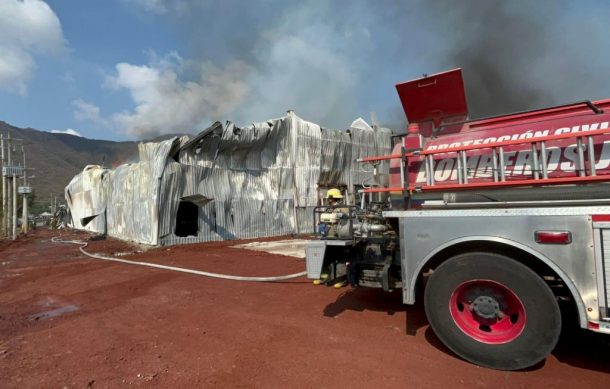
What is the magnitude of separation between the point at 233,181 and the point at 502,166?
1441 cm

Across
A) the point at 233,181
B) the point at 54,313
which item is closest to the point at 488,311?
the point at 54,313

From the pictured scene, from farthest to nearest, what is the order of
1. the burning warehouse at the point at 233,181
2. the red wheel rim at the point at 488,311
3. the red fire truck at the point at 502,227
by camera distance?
the burning warehouse at the point at 233,181 → the red wheel rim at the point at 488,311 → the red fire truck at the point at 502,227

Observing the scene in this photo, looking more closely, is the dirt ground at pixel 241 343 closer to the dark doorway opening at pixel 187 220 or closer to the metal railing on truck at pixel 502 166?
the metal railing on truck at pixel 502 166

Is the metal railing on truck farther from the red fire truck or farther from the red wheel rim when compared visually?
the red wheel rim

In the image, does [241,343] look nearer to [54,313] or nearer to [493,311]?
[493,311]

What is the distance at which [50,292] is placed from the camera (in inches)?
294

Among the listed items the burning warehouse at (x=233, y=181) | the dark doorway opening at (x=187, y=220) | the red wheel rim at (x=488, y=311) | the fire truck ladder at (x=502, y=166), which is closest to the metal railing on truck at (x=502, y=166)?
the fire truck ladder at (x=502, y=166)

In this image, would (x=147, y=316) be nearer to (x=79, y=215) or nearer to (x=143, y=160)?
(x=143, y=160)

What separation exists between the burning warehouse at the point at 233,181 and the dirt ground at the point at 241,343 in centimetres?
792

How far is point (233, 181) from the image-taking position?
17.2 m

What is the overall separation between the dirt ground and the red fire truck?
1.50 ft

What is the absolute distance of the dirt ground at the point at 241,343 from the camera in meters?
3.46

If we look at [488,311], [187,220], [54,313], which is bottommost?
[54,313]

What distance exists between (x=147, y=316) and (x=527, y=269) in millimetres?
5107
